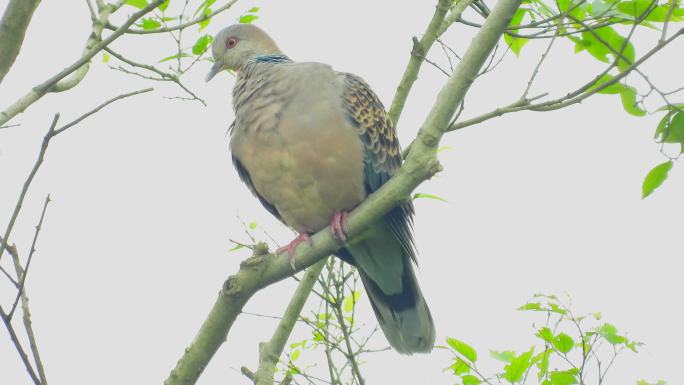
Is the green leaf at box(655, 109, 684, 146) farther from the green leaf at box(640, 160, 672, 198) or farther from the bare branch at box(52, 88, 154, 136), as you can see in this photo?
the bare branch at box(52, 88, 154, 136)

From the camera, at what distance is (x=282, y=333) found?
13.4ft

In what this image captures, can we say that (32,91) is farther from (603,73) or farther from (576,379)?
(576,379)

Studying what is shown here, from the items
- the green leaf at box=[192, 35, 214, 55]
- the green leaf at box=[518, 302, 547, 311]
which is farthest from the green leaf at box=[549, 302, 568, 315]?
the green leaf at box=[192, 35, 214, 55]

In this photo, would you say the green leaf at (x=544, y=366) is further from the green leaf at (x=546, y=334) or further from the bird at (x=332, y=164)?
the bird at (x=332, y=164)

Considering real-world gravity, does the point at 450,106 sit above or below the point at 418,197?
below

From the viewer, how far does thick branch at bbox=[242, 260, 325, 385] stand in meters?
3.86

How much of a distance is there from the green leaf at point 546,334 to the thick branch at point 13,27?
7.69ft

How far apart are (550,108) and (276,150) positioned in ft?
4.30

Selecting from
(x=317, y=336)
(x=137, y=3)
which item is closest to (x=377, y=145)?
(x=317, y=336)

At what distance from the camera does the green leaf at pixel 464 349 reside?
3.88m

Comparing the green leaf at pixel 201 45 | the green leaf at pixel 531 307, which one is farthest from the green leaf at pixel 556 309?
the green leaf at pixel 201 45

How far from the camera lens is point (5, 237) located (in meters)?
2.37

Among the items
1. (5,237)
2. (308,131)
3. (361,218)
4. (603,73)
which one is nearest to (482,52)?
(603,73)

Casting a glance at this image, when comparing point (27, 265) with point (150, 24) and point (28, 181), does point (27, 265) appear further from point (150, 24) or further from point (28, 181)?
point (150, 24)
